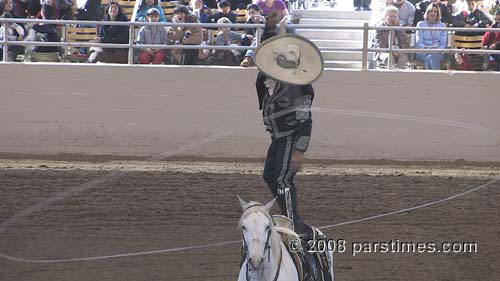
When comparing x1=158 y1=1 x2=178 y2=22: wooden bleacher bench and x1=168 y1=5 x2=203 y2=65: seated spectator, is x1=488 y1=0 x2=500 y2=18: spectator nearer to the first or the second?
x1=168 y1=5 x2=203 y2=65: seated spectator

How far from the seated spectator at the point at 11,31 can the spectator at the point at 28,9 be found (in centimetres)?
24

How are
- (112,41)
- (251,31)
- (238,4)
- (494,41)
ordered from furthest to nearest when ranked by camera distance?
1. (238,4)
2. (251,31)
3. (494,41)
4. (112,41)

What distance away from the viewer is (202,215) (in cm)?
945

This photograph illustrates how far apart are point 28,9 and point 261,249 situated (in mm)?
11215

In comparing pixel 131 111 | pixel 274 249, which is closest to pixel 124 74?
pixel 131 111

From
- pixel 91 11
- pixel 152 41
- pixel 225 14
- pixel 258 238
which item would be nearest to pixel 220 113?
pixel 152 41

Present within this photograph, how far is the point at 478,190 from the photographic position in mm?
10734

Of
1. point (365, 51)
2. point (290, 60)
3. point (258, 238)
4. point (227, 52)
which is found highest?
point (290, 60)

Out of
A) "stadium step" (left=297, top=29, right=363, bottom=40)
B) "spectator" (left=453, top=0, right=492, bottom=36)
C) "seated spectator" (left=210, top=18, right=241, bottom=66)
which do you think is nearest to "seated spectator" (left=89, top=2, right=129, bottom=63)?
"seated spectator" (left=210, top=18, right=241, bottom=66)

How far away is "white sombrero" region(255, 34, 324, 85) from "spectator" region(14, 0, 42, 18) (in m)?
9.24

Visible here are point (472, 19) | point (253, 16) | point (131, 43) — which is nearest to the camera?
point (131, 43)

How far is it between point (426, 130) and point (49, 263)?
675 cm

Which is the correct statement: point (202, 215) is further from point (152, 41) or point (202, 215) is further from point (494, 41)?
point (494, 41)

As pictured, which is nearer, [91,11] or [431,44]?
[431,44]
